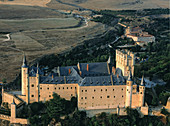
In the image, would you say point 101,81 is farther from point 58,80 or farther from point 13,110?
point 13,110

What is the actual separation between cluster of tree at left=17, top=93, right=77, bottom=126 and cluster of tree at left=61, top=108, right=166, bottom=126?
1523 millimetres

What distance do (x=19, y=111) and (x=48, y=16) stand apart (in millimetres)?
111488

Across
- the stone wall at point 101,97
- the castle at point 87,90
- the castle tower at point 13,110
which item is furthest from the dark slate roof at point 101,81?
the castle tower at point 13,110

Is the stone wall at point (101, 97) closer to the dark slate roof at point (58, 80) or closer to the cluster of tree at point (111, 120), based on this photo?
the cluster of tree at point (111, 120)

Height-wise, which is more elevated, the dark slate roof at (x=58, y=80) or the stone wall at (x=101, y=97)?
the dark slate roof at (x=58, y=80)

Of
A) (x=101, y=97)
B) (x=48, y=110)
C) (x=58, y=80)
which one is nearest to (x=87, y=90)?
(x=101, y=97)

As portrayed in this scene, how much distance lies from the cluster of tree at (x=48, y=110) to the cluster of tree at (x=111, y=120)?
5.00 ft

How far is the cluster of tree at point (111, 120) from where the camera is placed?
4726 cm

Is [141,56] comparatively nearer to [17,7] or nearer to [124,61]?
[124,61]

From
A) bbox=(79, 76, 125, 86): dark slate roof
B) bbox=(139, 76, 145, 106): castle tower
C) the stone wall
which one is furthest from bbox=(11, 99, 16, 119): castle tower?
bbox=(139, 76, 145, 106): castle tower

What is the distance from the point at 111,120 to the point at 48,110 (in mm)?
9755

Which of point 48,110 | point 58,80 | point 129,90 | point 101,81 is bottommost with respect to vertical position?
point 48,110

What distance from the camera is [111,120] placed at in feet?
156

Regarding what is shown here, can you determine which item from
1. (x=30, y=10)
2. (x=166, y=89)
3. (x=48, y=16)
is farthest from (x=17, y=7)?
(x=166, y=89)
